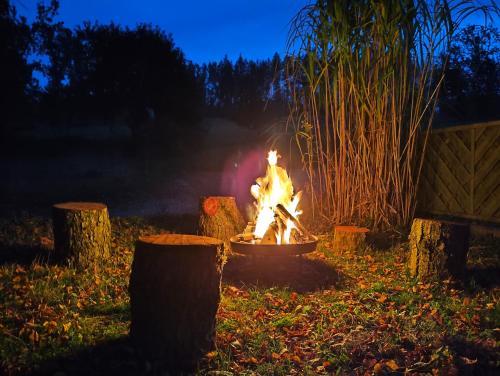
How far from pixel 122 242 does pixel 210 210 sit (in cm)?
107

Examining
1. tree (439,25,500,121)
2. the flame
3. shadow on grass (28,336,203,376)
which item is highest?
tree (439,25,500,121)

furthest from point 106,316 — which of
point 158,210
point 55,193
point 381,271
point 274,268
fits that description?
point 55,193

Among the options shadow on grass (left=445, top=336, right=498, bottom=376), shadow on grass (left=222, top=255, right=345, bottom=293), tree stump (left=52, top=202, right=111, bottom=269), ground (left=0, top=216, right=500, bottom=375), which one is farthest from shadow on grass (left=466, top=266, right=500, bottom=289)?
tree stump (left=52, top=202, right=111, bottom=269)

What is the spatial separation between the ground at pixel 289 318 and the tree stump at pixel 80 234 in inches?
5.5

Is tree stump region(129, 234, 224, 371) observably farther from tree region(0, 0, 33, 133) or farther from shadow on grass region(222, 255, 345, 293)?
tree region(0, 0, 33, 133)

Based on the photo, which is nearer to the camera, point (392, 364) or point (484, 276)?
point (392, 364)

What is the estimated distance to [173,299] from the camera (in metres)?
2.44

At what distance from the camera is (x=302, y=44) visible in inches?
216

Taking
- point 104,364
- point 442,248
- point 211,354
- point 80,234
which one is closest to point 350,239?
point 442,248

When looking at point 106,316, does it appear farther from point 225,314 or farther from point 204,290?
point 204,290

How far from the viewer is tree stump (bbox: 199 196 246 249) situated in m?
5.39

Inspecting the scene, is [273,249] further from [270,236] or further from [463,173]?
[463,173]

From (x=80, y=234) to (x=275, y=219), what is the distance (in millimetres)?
1783

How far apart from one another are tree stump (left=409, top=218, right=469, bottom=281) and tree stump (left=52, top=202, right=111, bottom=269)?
9.39ft
